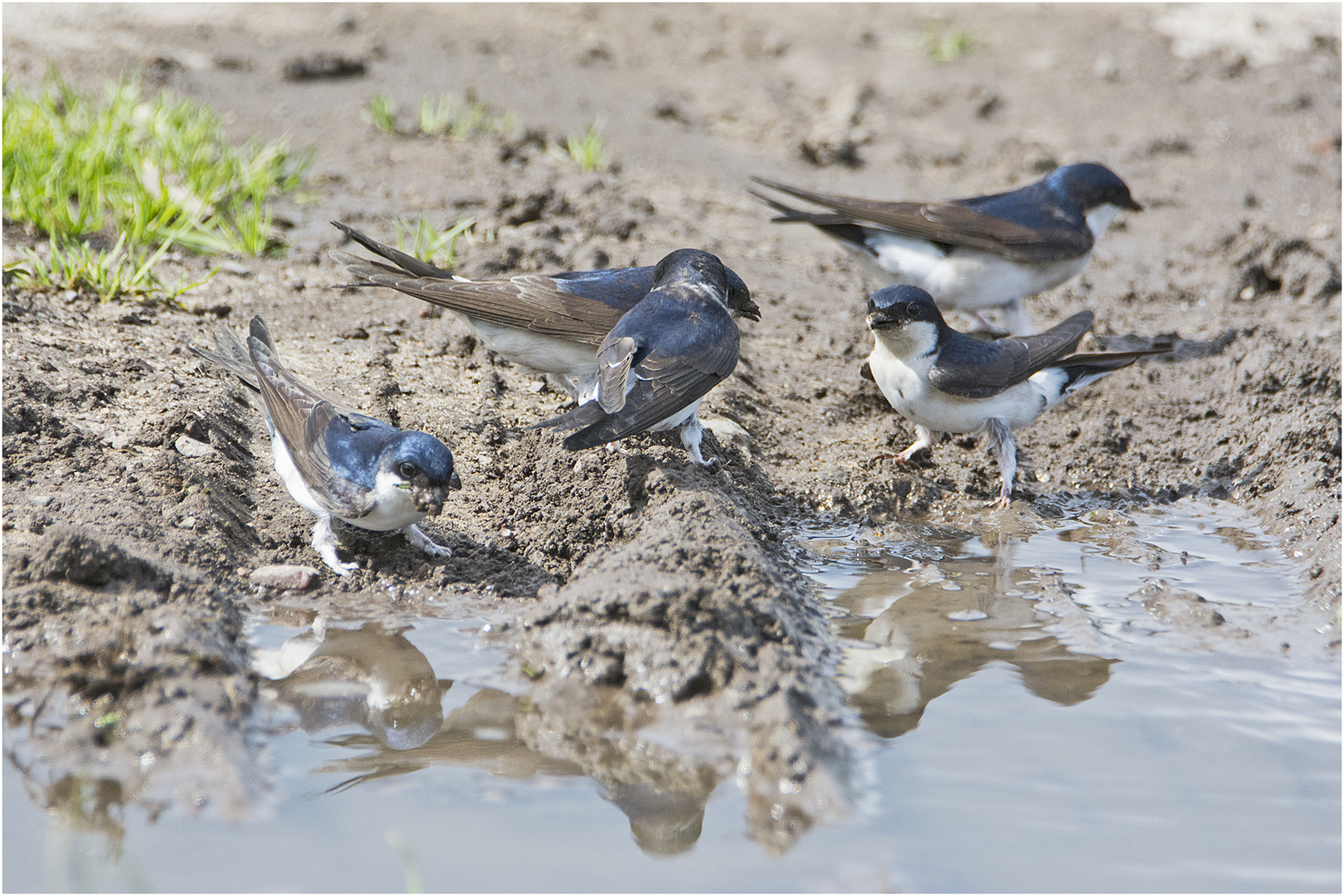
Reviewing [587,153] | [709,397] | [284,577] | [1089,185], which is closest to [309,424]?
[284,577]

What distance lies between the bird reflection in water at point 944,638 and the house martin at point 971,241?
2479 millimetres

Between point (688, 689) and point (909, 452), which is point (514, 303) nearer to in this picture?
point (909, 452)

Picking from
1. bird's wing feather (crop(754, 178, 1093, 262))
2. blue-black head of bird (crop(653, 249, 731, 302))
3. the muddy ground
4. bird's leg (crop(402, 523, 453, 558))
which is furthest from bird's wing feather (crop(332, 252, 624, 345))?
bird's wing feather (crop(754, 178, 1093, 262))

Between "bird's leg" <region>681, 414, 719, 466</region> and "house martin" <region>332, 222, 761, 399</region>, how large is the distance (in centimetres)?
57

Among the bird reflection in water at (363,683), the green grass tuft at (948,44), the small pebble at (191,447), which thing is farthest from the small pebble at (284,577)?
the green grass tuft at (948,44)

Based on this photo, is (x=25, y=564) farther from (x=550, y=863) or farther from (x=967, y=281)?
(x=967, y=281)

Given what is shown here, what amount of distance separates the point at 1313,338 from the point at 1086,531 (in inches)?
100

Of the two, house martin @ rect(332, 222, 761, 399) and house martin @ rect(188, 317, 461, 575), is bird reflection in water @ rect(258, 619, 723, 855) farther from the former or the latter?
house martin @ rect(332, 222, 761, 399)

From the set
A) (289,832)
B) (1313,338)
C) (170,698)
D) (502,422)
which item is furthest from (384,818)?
(1313,338)

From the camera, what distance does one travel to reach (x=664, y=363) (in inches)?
171

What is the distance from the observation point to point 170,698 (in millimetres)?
2854

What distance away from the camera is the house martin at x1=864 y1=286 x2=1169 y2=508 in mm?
4957

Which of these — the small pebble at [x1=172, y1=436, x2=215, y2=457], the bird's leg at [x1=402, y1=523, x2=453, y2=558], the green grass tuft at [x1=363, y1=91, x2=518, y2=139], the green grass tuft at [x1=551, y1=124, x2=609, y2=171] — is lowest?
the bird's leg at [x1=402, y1=523, x2=453, y2=558]

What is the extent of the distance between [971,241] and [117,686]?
5.01m
